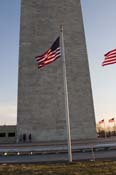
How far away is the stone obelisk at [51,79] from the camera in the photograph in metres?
42.6

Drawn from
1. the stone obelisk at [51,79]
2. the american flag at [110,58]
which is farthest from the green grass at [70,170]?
the stone obelisk at [51,79]

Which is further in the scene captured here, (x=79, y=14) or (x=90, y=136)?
(x=79, y=14)

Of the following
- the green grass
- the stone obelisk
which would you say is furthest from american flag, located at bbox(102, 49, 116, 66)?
the stone obelisk

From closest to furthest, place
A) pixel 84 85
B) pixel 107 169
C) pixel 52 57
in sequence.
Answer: pixel 107 169 < pixel 52 57 < pixel 84 85

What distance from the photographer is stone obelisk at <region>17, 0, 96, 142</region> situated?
42.6m

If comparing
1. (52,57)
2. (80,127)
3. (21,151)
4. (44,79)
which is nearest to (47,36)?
(44,79)

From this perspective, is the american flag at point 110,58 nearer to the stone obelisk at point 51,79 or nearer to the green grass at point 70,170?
the green grass at point 70,170

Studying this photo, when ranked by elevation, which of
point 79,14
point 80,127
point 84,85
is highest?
point 79,14

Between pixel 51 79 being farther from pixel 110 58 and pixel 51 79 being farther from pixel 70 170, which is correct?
pixel 70 170

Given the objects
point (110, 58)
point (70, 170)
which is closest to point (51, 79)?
point (110, 58)

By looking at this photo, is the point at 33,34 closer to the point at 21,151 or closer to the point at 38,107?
the point at 38,107

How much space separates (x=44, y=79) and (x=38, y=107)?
4.89 metres

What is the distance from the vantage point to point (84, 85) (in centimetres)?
4572

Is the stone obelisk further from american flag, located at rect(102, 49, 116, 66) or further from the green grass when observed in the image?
the green grass
